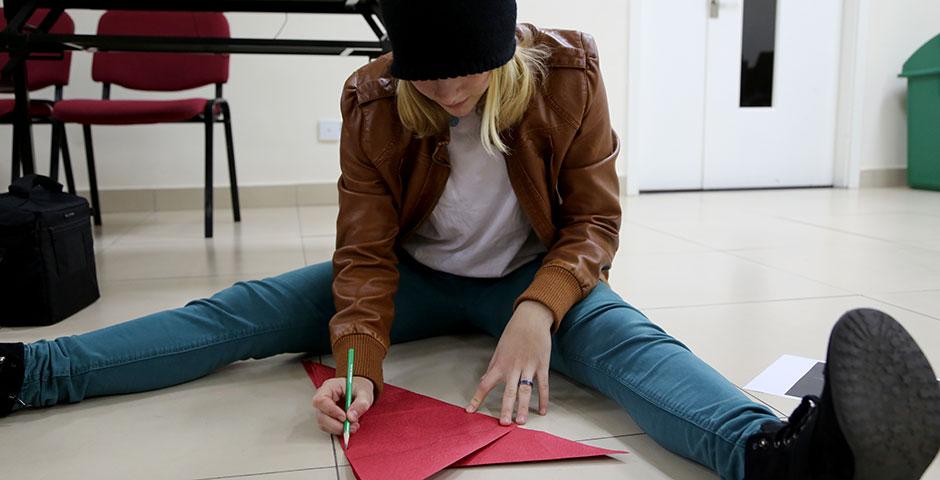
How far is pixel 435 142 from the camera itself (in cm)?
104

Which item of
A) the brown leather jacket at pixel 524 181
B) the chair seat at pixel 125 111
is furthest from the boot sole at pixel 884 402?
the chair seat at pixel 125 111

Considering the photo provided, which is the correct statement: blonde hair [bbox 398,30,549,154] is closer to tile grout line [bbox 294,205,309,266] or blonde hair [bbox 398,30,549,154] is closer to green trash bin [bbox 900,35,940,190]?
tile grout line [bbox 294,205,309,266]

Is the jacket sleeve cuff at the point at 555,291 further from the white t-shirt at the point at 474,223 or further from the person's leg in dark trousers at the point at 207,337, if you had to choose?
the person's leg in dark trousers at the point at 207,337

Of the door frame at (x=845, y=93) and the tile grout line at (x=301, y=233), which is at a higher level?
the door frame at (x=845, y=93)

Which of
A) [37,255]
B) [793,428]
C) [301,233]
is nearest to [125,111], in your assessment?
[301,233]

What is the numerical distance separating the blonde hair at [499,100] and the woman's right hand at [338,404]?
35 cm

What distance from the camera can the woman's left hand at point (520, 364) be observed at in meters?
0.90

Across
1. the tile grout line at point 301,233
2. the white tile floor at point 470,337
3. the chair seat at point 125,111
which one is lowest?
the tile grout line at point 301,233

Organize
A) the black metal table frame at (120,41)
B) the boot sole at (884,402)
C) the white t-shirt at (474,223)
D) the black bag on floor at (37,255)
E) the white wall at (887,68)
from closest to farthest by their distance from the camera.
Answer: the boot sole at (884,402) → the white t-shirt at (474,223) → the black bag on floor at (37,255) → the black metal table frame at (120,41) → the white wall at (887,68)

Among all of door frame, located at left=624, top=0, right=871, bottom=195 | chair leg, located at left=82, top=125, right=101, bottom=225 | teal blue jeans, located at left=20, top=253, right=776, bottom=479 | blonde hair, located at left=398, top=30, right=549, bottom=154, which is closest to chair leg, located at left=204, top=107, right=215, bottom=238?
chair leg, located at left=82, top=125, right=101, bottom=225

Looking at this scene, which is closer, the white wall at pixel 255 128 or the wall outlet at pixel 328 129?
the white wall at pixel 255 128

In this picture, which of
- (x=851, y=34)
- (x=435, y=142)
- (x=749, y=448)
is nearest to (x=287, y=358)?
(x=435, y=142)

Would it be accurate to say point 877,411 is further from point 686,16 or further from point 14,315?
point 686,16

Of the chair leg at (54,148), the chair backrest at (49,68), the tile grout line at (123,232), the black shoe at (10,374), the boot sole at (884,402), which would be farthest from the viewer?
the chair backrest at (49,68)
